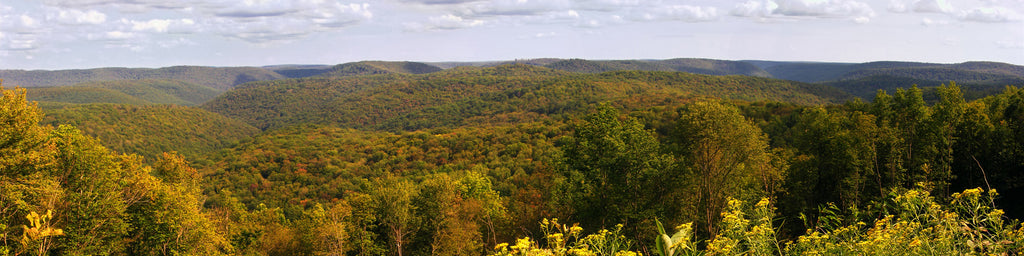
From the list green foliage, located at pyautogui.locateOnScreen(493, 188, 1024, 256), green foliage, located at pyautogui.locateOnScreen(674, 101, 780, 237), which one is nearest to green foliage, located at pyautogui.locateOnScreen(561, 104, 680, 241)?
green foliage, located at pyautogui.locateOnScreen(674, 101, 780, 237)

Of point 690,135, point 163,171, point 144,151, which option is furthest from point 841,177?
point 144,151

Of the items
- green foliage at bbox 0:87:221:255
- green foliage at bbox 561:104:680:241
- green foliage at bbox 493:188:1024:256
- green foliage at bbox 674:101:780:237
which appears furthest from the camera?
green foliage at bbox 561:104:680:241

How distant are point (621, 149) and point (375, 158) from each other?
119 meters

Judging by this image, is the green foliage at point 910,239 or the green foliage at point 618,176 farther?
the green foliage at point 618,176

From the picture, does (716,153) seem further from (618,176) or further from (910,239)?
(910,239)

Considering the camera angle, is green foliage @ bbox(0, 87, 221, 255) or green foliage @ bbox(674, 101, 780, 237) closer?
green foliage @ bbox(0, 87, 221, 255)

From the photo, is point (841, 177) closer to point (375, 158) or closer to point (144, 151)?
point (375, 158)

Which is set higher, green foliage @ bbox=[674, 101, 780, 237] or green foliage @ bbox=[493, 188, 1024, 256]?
green foliage @ bbox=[493, 188, 1024, 256]

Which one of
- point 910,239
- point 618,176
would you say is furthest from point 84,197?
point 910,239

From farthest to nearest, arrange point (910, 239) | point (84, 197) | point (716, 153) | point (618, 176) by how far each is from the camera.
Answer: point (618, 176) < point (716, 153) < point (84, 197) < point (910, 239)

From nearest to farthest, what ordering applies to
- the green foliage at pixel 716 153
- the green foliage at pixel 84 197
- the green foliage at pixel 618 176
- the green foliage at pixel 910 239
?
the green foliage at pixel 910 239 < the green foliage at pixel 84 197 < the green foliage at pixel 716 153 < the green foliage at pixel 618 176

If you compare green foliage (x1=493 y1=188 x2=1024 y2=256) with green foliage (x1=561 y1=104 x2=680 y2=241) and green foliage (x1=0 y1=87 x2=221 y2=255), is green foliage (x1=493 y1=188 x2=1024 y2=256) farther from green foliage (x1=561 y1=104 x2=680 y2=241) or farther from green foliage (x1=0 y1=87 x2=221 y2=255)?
green foliage (x1=0 y1=87 x2=221 y2=255)

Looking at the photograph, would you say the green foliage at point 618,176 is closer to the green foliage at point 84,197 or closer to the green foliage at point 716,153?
the green foliage at point 716,153

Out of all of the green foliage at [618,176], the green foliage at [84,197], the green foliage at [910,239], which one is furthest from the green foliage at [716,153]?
the green foliage at [84,197]
